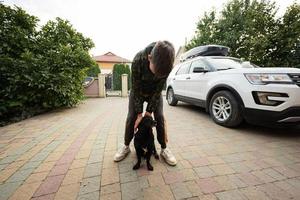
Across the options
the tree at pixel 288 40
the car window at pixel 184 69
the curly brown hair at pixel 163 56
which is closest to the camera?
the curly brown hair at pixel 163 56

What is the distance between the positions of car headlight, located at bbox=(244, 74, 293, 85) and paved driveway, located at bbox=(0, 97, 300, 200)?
3.30 feet

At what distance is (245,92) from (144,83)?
81.6 inches

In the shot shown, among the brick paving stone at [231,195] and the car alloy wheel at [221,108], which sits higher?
the car alloy wheel at [221,108]

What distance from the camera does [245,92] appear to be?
9.17ft

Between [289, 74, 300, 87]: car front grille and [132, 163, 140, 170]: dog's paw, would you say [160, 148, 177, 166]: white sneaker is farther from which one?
[289, 74, 300, 87]: car front grille

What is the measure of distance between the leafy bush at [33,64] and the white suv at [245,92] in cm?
440

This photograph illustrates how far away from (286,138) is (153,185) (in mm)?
2673

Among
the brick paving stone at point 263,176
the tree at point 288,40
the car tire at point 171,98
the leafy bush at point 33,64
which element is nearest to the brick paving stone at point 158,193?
the brick paving stone at point 263,176

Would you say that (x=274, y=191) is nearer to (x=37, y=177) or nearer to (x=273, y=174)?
(x=273, y=174)

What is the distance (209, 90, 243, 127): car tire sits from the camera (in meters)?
3.02

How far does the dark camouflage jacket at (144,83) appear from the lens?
5.37ft

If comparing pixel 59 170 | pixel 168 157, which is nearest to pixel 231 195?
pixel 168 157

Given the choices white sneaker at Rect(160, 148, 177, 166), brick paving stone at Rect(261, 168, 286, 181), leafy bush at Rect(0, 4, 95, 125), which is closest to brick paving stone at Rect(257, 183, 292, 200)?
brick paving stone at Rect(261, 168, 286, 181)

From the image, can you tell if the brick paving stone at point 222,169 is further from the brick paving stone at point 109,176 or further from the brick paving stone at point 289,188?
the brick paving stone at point 109,176
